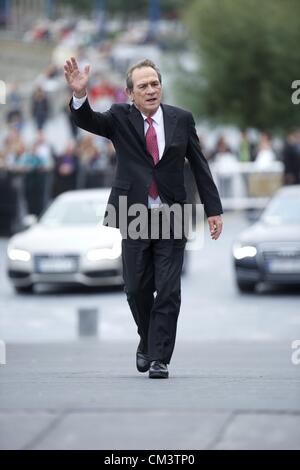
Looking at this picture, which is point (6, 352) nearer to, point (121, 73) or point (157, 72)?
point (157, 72)

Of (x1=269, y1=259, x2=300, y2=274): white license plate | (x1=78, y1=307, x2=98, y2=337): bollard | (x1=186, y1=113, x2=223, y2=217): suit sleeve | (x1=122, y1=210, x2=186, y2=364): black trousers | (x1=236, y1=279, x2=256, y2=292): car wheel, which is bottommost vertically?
(x1=236, y1=279, x2=256, y2=292): car wheel

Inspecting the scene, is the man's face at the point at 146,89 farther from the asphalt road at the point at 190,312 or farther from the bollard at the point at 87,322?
the bollard at the point at 87,322

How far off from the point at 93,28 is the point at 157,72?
93219 mm

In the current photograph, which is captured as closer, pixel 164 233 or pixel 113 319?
pixel 164 233

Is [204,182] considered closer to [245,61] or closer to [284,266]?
[284,266]

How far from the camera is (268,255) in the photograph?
20.5 m

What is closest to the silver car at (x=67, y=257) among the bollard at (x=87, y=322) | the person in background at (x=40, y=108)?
the bollard at (x=87, y=322)

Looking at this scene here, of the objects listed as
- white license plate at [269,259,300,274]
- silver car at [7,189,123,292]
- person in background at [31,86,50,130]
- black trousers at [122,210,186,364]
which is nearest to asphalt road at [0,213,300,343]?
silver car at [7,189,123,292]

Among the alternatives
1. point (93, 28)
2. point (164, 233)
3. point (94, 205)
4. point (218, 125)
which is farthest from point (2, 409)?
point (93, 28)

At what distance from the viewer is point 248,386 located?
8344mm

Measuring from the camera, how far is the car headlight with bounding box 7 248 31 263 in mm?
21500

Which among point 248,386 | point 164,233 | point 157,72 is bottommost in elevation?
point 248,386

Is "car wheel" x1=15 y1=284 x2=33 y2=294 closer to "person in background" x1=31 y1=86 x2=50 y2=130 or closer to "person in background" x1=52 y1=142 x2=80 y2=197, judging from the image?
"person in background" x1=52 y1=142 x2=80 y2=197

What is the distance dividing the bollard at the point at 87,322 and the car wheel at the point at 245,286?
15.5 ft
